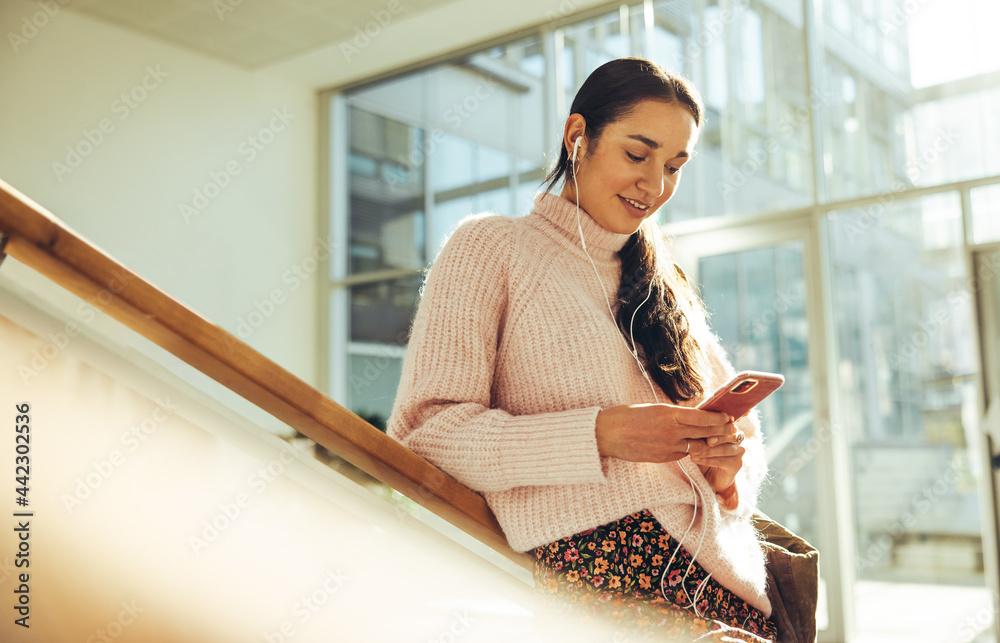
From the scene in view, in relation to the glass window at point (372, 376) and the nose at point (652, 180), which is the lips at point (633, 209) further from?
the glass window at point (372, 376)

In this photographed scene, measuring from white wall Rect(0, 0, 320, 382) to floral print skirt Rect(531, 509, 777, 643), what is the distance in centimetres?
529

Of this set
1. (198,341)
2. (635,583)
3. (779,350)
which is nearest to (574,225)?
(635,583)

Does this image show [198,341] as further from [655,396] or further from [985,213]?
[985,213]

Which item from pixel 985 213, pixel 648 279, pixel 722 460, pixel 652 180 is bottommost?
pixel 722 460

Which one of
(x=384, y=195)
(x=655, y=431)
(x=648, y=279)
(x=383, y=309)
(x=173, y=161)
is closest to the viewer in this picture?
(x=655, y=431)

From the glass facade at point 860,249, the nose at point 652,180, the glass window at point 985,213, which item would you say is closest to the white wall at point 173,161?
the glass facade at point 860,249

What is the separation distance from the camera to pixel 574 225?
1.22 metres

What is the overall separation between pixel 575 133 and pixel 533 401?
402mm

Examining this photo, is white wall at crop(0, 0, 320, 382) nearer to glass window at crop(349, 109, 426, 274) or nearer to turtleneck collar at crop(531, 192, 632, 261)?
glass window at crop(349, 109, 426, 274)

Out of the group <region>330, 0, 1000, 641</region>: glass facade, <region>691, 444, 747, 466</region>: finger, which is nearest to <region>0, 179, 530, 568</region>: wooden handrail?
<region>691, 444, 747, 466</region>: finger

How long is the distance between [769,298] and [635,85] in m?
3.84

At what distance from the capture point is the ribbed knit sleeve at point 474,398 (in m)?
0.97

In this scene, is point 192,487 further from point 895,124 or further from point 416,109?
point 416,109

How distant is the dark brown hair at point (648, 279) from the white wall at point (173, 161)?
16.7 feet
